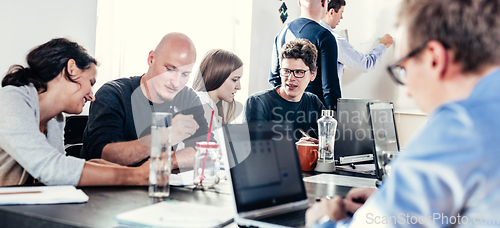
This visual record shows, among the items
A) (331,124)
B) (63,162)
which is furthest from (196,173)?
(331,124)

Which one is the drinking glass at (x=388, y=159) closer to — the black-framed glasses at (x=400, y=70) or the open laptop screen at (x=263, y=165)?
the open laptop screen at (x=263, y=165)

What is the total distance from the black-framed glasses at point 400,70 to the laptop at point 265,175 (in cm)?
36

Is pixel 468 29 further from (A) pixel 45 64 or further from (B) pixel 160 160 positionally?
(A) pixel 45 64

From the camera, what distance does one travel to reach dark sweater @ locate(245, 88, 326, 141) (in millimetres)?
2234

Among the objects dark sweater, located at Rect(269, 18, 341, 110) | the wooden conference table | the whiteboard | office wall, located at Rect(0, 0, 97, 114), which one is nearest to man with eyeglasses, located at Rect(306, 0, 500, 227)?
the wooden conference table

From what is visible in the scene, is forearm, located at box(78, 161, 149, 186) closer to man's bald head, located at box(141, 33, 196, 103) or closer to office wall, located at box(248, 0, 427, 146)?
man's bald head, located at box(141, 33, 196, 103)

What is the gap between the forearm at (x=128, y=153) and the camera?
1.56m

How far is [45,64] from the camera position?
136cm

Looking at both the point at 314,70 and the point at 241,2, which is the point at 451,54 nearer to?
the point at 314,70

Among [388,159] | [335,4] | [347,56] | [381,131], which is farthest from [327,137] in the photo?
[335,4]

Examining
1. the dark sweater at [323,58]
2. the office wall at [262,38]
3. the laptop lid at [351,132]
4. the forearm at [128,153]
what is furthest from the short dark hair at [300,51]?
the office wall at [262,38]

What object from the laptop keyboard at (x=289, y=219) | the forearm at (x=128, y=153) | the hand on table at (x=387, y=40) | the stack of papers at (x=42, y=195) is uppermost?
the hand on table at (x=387, y=40)

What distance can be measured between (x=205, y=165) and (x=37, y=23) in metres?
2.18

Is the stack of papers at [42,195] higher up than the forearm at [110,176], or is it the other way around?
the forearm at [110,176]
